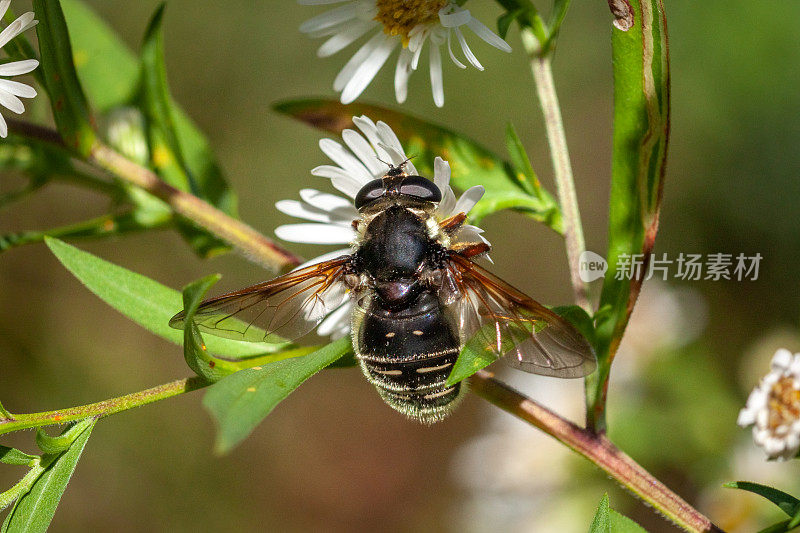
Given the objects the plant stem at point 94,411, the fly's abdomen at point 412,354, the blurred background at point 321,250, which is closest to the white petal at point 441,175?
the fly's abdomen at point 412,354

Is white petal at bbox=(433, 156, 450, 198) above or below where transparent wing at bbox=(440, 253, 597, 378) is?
above

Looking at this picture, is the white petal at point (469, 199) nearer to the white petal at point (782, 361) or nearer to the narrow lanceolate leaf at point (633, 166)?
the narrow lanceolate leaf at point (633, 166)

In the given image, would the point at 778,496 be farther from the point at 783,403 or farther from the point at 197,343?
the point at 197,343

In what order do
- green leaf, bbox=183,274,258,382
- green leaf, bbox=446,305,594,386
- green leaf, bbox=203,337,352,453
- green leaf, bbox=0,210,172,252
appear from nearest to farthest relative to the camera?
1. green leaf, bbox=203,337,352,453
2. green leaf, bbox=183,274,258,382
3. green leaf, bbox=446,305,594,386
4. green leaf, bbox=0,210,172,252

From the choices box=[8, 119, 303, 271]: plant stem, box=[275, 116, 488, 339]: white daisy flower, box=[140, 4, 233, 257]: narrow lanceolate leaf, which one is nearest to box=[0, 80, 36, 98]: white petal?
box=[8, 119, 303, 271]: plant stem

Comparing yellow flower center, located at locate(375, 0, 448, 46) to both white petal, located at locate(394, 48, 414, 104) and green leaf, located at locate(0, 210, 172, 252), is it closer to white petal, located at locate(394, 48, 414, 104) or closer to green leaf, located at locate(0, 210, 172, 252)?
white petal, located at locate(394, 48, 414, 104)

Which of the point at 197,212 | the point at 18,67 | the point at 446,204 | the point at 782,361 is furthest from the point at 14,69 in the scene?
the point at 782,361

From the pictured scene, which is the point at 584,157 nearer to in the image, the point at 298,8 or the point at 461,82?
the point at 461,82
